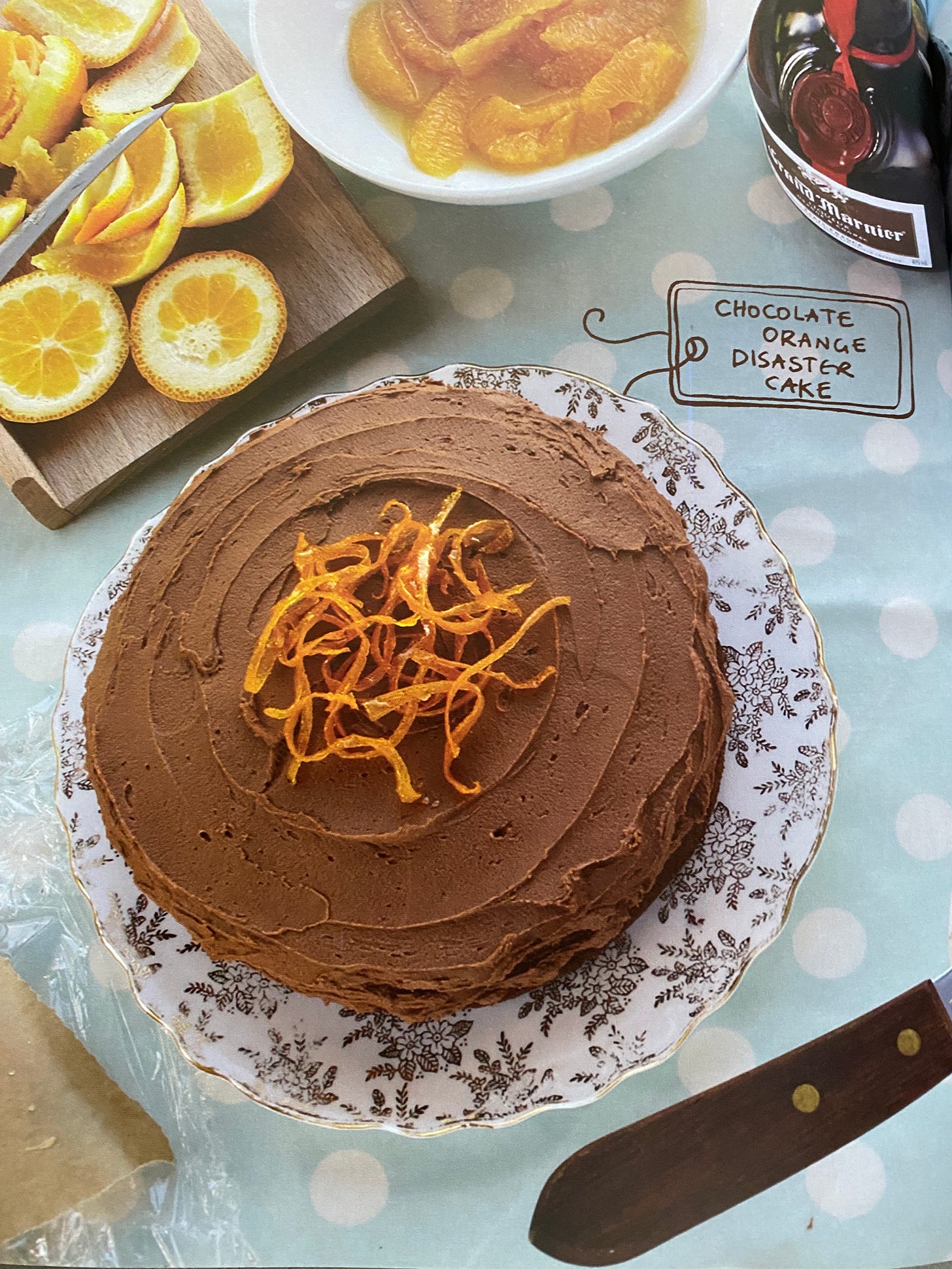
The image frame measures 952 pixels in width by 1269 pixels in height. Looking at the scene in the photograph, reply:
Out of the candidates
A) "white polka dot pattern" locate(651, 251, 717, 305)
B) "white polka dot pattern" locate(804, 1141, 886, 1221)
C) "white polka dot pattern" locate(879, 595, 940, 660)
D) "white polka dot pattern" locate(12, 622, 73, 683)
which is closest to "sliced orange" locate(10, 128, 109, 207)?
"white polka dot pattern" locate(12, 622, 73, 683)

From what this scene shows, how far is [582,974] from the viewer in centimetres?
157

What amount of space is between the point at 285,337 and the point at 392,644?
0.84 m

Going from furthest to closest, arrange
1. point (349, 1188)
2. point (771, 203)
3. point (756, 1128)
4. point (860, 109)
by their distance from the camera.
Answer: point (771, 203), point (860, 109), point (349, 1188), point (756, 1128)

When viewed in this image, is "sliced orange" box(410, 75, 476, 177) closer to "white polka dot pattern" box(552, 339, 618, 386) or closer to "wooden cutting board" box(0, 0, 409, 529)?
"wooden cutting board" box(0, 0, 409, 529)

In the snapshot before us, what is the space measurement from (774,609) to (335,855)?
2.74ft

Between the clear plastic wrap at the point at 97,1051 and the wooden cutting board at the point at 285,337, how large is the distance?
0.45 meters

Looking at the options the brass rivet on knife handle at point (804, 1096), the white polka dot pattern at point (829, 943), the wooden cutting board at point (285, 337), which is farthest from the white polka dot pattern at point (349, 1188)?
the wooden cutting board at point (285, 337)

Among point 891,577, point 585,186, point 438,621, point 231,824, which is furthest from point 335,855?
point 585,186

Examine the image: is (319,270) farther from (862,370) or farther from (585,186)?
(862,370)

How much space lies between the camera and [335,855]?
4.69 feet

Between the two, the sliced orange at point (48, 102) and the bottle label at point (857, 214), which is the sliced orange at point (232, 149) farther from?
the bottle label at point (857, 214)

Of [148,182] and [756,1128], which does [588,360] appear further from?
[756,1128]

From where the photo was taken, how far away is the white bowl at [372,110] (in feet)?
6.08

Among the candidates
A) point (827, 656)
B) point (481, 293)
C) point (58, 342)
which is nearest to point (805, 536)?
point (827, 656)
